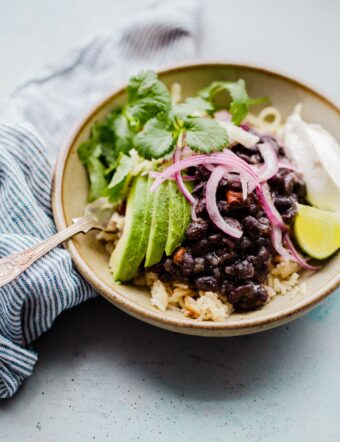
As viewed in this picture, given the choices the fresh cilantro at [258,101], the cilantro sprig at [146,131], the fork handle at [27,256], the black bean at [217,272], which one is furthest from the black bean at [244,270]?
the fresh cilantro at [258,101]

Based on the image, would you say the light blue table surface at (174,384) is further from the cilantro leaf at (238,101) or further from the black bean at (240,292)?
the cilantro leaf at (238,101)

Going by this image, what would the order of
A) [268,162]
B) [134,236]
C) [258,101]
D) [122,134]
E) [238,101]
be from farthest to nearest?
[258,101] → [122,134] → [238,101] → [268,162] → [134,236]

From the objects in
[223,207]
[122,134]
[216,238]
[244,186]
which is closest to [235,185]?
[244,186]

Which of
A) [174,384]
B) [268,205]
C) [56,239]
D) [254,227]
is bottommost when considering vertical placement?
[174,384]

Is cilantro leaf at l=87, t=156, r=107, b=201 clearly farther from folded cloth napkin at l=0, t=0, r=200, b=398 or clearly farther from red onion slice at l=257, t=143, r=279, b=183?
red onion slice at l=257, t=143, r=279, b=183

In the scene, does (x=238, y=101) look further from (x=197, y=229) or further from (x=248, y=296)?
(x=248, y=296)

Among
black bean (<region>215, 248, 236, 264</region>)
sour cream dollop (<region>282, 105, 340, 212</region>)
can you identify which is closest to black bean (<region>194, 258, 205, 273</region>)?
black bean (<region>215, 248, 236, 264</region>)
